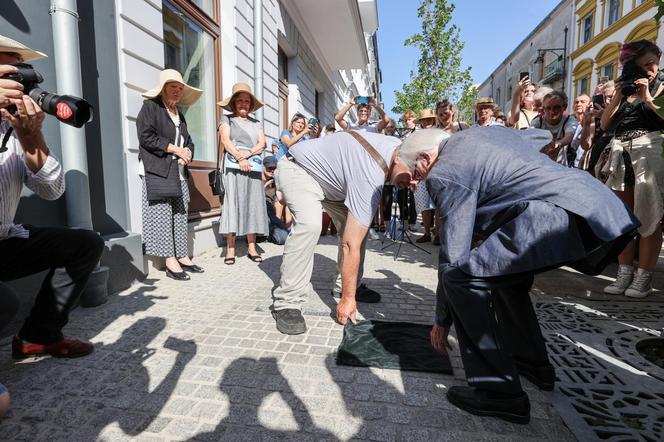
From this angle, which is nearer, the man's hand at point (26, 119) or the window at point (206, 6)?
the man's hand at point (26, 119)

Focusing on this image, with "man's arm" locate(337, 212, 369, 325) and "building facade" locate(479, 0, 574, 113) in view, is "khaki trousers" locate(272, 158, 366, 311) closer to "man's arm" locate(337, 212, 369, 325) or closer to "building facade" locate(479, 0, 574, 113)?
"man's arm" locate(337, 212, 369, 325)

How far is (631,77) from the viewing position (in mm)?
3176

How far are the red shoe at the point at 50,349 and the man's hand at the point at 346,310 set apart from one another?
1.58 meters

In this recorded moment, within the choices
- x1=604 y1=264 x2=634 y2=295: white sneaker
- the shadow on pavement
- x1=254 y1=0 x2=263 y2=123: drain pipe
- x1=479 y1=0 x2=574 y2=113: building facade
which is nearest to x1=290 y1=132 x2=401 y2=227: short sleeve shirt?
the shadow on pavement

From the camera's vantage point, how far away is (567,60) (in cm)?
3042

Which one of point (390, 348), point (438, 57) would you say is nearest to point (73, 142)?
point (390, 348)

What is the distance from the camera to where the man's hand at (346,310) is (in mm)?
2787

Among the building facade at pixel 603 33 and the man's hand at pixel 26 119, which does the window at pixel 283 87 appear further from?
the building facade at pixel 603 33

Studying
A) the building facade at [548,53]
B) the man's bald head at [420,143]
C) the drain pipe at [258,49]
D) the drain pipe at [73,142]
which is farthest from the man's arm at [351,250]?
the building facade at [548,53]

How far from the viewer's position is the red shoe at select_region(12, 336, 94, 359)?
7.48 feet

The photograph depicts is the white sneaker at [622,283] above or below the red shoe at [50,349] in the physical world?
above

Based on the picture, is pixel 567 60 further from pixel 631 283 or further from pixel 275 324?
pixel 275 324

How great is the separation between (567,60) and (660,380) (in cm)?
3506

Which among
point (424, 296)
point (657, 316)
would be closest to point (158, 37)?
point (424, 296)
